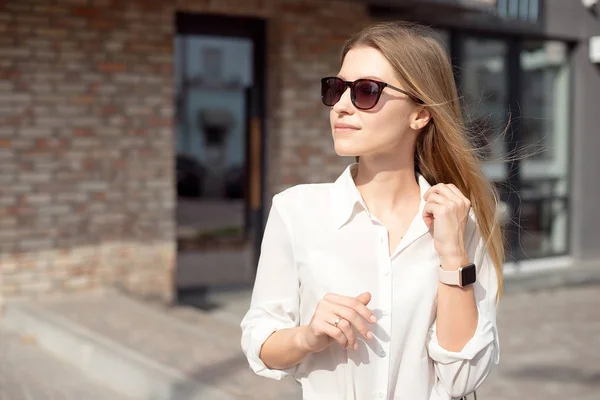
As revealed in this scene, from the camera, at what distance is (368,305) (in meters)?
1.85

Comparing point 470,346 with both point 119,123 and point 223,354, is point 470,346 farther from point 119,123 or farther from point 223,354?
point 119,123

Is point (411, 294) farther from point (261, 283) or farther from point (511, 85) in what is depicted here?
point (511, 85)

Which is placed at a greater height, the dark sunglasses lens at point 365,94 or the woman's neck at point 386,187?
the dark sunglasses lens at point 365,94

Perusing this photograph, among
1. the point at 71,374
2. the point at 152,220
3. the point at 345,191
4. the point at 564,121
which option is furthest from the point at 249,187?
the point at 345,191

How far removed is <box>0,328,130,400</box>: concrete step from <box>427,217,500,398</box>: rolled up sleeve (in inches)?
140

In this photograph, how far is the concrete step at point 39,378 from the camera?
16.9 ft

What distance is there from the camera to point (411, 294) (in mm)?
1840

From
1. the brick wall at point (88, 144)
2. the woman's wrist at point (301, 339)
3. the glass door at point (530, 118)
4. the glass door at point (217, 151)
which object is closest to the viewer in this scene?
the woman's wrist at point (301, 339)

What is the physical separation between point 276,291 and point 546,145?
9932mm

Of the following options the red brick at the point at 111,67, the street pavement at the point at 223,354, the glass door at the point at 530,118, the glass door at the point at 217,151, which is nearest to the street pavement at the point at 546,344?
the street pavement at the point at 223,354

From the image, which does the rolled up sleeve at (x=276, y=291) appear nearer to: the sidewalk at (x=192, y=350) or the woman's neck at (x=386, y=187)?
the woman's neck at (x=386, y=187)

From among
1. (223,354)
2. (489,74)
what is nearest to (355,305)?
(223,354)

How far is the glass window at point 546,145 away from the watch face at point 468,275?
31.3ft

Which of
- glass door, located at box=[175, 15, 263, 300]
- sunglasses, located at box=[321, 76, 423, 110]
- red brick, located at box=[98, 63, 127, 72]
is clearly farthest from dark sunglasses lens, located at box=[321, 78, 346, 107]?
glass door, located at box=[175, 15, 263, 300]
